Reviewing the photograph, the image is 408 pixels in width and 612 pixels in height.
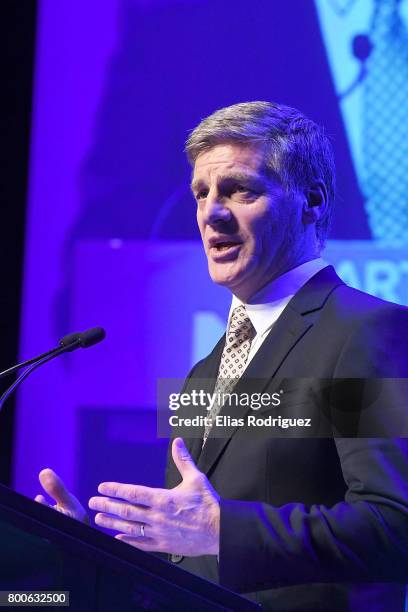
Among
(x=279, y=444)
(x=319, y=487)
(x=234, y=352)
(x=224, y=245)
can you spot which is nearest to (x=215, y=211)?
(x=224, y=245)

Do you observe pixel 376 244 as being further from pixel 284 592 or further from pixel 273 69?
pixel 284 592

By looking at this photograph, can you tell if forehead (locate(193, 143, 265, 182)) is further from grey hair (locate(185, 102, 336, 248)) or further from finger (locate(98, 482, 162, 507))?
finger (locate(98, 482, 162, 507))

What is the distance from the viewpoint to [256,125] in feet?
6.82

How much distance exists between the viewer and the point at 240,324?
207 centimetres

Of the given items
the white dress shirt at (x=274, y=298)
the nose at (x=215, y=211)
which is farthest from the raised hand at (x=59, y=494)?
the nose at (x=215, y=211)

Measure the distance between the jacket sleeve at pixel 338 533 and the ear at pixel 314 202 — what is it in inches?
29.1

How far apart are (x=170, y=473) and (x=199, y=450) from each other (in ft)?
0.61

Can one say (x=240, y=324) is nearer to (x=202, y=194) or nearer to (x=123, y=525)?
(x=202, y=194)

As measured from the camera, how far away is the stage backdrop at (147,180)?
2.77 metres

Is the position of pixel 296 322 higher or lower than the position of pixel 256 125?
lower

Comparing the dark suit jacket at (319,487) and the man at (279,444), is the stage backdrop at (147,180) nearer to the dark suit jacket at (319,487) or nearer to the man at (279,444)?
the man at (279,444)

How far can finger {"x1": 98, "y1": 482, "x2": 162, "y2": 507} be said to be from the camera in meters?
1.15

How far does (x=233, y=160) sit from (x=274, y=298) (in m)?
0.38

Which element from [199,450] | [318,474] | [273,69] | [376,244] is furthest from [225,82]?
[318,474]
